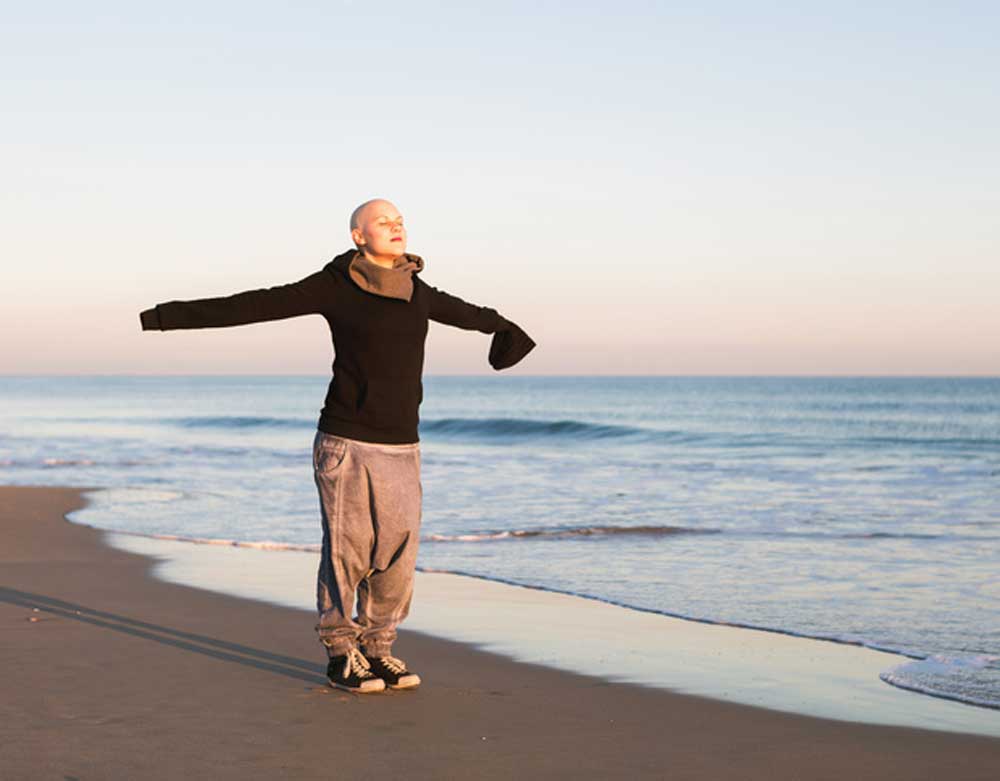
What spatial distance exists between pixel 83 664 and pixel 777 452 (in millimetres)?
27389

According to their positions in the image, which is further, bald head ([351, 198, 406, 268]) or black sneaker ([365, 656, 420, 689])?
black sneaker ([365, 656, 420, 689])

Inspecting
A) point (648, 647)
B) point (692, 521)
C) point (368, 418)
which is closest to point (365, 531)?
point (368, 418)

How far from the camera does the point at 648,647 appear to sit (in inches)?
260

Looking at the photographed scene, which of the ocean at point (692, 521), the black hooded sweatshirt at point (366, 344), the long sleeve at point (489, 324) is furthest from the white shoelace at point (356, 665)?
the ocean at point (692, 521)

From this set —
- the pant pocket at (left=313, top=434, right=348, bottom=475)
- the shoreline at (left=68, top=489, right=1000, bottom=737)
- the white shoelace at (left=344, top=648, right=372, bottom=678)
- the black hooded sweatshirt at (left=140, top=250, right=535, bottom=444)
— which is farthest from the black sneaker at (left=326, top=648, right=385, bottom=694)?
the shoreline at (left=68, top=489, right=1000, bottom=737)

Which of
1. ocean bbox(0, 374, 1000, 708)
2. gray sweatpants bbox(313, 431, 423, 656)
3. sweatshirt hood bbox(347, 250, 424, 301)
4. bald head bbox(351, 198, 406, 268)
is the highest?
bald head bbox(351, 198, 406, 268)

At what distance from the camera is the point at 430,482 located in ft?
63.8

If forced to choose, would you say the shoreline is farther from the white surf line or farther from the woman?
the woman

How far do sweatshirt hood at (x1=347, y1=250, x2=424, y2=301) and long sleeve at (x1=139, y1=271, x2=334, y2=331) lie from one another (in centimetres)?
11

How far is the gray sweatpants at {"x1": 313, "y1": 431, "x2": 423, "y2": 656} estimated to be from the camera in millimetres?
4988

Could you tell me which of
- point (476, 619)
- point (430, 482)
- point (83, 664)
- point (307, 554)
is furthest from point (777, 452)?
point (83, 664)

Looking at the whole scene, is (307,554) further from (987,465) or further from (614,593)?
(987,465)

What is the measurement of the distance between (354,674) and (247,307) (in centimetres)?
156

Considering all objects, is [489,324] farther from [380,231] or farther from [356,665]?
[356,665]
